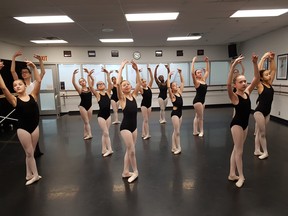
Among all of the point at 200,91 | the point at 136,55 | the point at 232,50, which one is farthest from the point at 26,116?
the point at 232,50

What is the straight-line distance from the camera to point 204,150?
4914 millimetres

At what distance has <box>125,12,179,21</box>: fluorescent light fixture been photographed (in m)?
4.98

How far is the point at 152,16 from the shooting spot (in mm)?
5133

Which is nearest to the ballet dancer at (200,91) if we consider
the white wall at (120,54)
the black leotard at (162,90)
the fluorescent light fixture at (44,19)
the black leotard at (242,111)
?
the black leotard at (162,90)

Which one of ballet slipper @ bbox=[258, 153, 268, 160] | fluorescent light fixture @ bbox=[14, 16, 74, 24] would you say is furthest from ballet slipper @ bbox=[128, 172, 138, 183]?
fluorescent light fixture @ bbox=[14, 16, 74, 24]

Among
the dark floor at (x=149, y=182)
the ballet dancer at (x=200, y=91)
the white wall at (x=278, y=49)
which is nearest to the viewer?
the dark floor at (x=149, y=182)

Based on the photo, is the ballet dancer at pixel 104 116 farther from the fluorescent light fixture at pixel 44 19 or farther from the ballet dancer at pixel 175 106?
the fluorescent light fixture at pixel 44 19

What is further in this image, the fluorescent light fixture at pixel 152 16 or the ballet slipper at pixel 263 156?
the fluorescent light fixture at pixel 152 16

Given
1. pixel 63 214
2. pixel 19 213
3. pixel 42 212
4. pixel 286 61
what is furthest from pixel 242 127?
pixel 286 61

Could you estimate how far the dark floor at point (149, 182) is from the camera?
2826 millimetres

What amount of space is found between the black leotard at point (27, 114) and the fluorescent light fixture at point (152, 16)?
2.93 m

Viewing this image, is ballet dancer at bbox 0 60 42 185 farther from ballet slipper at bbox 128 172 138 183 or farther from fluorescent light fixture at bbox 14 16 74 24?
fluorescent light fixture at bbox 14 16 74 24

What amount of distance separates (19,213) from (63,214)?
1.90 ft

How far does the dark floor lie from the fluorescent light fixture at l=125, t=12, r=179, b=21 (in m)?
3.07
